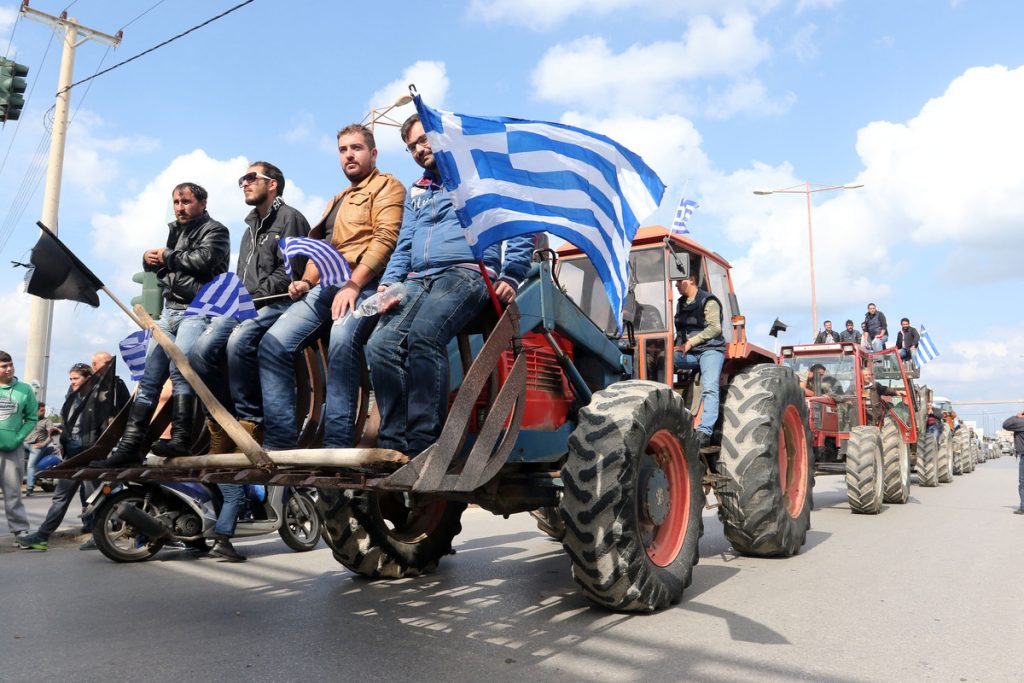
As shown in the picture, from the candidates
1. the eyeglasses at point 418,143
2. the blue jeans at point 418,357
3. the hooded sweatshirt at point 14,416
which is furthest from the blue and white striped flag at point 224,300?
the hooded sweatshirt at point 14,416

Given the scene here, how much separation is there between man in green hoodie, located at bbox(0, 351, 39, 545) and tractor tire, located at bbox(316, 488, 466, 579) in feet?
13.9

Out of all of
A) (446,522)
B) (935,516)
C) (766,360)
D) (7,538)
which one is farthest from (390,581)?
(935,516)

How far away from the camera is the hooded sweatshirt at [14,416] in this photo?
26.7 ft

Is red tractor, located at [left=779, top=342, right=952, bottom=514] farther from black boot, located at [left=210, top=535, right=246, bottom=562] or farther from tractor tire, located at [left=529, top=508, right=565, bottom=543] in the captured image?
black boot, located at [left=210, top=535, right=246, bottom=562]

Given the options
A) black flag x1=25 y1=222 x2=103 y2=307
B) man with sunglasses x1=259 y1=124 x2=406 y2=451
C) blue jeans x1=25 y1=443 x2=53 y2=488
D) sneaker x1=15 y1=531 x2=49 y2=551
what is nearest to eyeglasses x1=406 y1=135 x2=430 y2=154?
man with sunglasses x1=259 y1=124 x2=406 y2=451

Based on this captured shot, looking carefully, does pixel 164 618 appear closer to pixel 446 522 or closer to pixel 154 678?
pixel 154 678

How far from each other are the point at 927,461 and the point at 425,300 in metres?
16.1

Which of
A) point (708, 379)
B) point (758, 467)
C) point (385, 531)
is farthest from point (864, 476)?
point (385, 531)

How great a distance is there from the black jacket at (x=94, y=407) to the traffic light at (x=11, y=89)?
6.88 m

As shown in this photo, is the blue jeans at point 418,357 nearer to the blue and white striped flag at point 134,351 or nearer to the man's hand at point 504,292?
the man's hand at point 504,292

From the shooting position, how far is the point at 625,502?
14.9 ft

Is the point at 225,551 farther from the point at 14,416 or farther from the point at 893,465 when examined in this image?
the point at 893,465

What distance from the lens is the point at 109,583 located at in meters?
6.25

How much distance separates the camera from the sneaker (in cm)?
809
